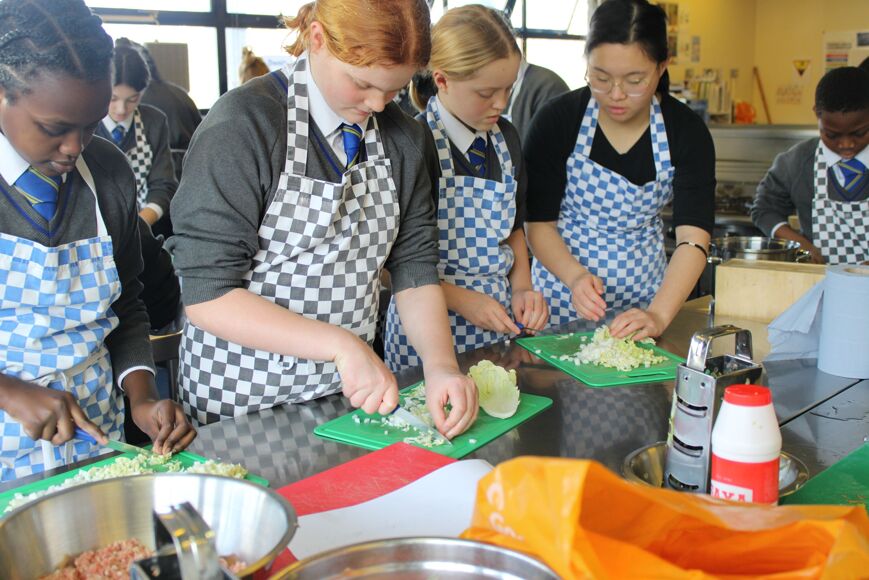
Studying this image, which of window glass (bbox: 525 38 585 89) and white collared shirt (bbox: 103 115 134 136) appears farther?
window glass (bbox: 525 38 585 89)

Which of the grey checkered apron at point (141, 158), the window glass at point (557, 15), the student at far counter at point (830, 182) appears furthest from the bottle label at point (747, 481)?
the window glass at point (557, 15)

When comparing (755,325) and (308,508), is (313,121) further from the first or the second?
(755,325)

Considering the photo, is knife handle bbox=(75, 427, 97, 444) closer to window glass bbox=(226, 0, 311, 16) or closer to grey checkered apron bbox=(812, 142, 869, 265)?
grey checkered apron bbox=(812, 142, 869, 265)

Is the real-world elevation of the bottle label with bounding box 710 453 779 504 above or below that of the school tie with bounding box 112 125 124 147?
below

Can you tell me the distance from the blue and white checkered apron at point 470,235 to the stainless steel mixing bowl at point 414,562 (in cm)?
146

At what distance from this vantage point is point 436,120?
A: 230 centimetres

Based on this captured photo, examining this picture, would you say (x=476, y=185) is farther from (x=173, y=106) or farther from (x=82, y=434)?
(x=173, y=106)

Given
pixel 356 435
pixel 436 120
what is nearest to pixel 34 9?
pixel 356 435

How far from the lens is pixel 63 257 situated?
1549 millimetres

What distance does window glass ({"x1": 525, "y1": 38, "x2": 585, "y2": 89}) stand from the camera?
743cm

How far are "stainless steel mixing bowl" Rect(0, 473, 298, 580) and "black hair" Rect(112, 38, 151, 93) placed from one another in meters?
3.22

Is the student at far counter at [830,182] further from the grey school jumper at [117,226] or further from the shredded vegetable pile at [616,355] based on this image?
the grey school jumper at [117,226]

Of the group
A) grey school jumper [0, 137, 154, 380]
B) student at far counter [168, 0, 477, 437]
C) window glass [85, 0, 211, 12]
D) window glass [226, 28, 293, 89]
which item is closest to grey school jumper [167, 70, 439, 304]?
student at far counter [168, 0, 477, 437]

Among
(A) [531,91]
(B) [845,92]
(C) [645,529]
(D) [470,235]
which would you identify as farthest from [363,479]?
(A) [531,91]
